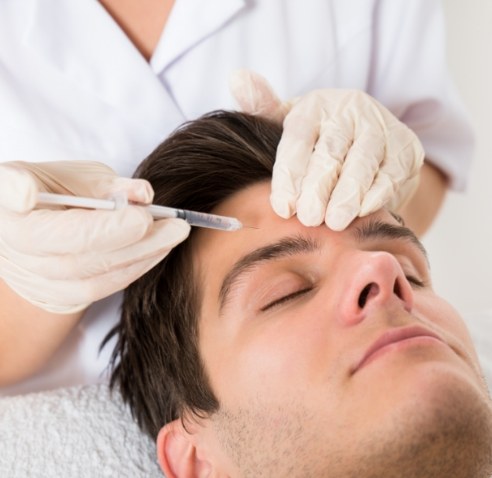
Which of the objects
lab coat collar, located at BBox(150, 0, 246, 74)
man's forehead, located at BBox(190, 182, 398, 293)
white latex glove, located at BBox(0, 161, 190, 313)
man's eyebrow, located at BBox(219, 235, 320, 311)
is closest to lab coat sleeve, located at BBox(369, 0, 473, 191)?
lab coat collar, located at BBox(150, 0, 246, 74)

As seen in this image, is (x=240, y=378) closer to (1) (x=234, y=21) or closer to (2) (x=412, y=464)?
(2) (x=412, y=464)

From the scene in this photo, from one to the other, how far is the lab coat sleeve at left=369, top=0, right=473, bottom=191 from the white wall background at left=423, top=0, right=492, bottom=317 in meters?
0.51

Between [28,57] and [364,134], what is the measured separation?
24.2 inches

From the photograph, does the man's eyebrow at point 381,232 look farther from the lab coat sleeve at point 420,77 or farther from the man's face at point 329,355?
the lab coat sleeve at point 420,77

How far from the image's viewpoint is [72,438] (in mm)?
1213

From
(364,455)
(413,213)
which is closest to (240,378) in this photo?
(364,455)

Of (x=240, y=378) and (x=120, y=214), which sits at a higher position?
(x=120, y=214)

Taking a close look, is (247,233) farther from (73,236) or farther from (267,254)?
(73,236)

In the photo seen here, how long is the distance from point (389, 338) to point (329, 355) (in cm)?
8

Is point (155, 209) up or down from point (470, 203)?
up

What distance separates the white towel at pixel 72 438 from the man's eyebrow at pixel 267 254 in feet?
1.23

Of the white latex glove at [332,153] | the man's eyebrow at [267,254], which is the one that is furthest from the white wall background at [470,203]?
the man's eyebrow at [267,254]

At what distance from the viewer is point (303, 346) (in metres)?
0.95

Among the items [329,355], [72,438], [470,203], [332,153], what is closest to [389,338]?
[329,355]
